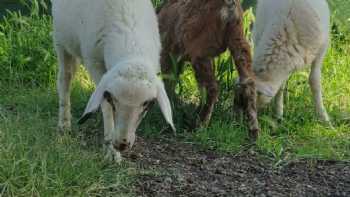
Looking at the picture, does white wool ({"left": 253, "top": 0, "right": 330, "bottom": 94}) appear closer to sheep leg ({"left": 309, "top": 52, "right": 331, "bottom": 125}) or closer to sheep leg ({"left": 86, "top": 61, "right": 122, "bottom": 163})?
sheep leg ({"left": 309, "top": 52, "right": 331, "bottom": 125})

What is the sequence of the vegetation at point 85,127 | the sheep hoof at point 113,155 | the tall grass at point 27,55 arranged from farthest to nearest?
the tall grass at point 27,55, the sheep hoof at point 113,155, the vegetation at point 85,127

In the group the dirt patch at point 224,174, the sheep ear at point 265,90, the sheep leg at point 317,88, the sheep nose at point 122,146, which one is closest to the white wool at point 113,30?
the sheep nose at point 122,146

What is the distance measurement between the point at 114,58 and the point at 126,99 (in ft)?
1.59

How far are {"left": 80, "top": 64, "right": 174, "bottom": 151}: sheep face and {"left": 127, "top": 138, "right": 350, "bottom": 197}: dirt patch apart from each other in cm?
41

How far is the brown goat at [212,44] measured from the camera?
228 inches

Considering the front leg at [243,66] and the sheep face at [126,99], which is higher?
the front leg at [243,66]

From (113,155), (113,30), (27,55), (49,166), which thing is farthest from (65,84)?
(49,166)

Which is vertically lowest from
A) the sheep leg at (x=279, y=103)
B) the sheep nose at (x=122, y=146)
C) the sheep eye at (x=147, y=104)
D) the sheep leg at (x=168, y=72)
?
the sheep nose at (x=122, y=146)

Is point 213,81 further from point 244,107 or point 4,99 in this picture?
point 4,99

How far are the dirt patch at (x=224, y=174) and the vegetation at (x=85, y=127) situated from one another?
A: 0.14 m

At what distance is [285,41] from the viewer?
6199 millimetres

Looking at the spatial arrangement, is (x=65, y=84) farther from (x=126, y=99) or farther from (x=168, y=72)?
(x=126, y=99)

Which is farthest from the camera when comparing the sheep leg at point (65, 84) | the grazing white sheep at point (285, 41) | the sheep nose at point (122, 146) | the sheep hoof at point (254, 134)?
the grazing white sheep at point (285, 41)

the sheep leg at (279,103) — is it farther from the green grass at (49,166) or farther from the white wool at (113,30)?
the green grass at (49,166)
